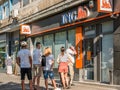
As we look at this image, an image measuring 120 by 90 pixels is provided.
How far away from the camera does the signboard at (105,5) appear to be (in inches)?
615

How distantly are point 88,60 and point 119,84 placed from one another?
11.7 ft

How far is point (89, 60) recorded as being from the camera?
18.2 meters

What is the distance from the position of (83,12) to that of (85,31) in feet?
3.42

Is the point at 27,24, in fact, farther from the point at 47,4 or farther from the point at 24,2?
the point at 47,4

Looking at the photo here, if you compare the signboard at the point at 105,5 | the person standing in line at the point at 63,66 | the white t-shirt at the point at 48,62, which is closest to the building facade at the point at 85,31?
the signboard at the point at 105,5

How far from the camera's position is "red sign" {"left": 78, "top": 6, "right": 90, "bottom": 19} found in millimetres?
18080

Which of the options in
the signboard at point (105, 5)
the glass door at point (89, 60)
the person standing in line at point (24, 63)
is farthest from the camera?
the glass door at point (89, 60)

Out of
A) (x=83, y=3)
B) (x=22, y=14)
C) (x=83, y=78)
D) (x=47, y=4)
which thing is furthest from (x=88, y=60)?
(x=22, y=14)

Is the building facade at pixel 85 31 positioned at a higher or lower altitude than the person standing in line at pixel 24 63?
higher

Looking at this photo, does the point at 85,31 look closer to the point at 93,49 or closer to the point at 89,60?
the point at 93,49

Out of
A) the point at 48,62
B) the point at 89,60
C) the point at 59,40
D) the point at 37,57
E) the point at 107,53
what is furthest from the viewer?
the point at 59,40

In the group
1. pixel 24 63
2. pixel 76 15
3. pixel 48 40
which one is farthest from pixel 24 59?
pixel 48 40

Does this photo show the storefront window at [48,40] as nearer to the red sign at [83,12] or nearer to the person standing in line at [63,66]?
the red sign at [83,12]

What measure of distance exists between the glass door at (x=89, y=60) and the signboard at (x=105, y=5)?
264 centimetres
